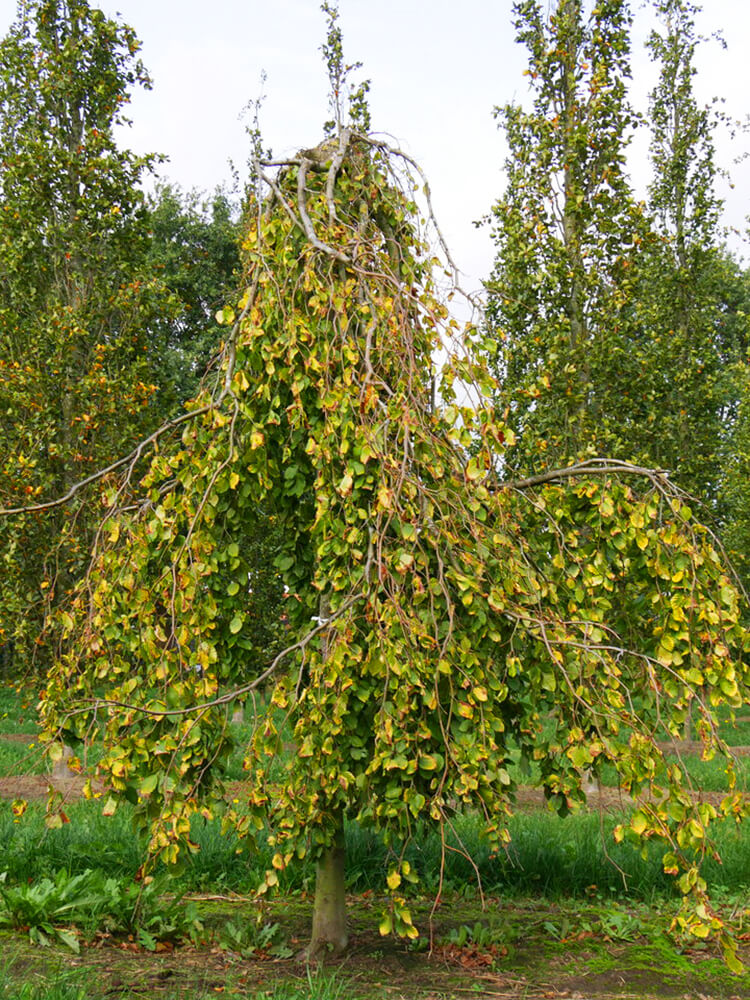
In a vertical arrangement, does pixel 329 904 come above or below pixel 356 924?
above

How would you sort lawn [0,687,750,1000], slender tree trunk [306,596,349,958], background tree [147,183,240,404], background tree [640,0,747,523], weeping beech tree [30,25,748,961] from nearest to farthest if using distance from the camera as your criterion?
weeping beech tree [30,25,748,961] → lawn [0,687,750,1000] → slender tree trunk [306,596,349,958] → background tree [640,0,747,523] → background tree [147,183,240,404]

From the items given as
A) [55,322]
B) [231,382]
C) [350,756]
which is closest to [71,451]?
[55,322]

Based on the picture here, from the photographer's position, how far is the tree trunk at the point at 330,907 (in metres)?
3.62

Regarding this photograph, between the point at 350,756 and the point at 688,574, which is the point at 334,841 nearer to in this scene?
the point at 350,756

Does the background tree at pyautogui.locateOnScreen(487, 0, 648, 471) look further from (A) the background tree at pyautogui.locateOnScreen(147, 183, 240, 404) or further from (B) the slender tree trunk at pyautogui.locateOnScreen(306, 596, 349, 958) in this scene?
(A) the background tree at pyautogui.locateOnScreen(147, 183, 240, 404)

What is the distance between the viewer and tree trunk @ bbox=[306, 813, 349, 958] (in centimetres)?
362

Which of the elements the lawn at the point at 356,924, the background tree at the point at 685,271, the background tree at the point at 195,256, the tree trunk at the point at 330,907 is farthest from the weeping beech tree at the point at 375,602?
the background tree at the point at 195,256

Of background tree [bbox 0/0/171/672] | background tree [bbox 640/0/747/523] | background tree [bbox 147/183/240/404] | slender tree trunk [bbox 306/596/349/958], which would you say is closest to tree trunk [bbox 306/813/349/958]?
slender tree trunk [bbox 306/596/349/958]

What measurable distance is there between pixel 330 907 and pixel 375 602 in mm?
1564

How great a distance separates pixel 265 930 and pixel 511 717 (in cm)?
139

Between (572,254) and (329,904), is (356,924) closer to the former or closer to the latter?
(329,904)

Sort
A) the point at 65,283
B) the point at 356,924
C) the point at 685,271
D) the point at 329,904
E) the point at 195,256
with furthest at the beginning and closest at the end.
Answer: the point at 195,256 < the point at 685,271 < the point at 65,283 < the point at 356,924 < the point at 329,904

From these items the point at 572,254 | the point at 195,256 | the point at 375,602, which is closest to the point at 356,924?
the point at 375,602

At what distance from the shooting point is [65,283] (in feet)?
28.8
